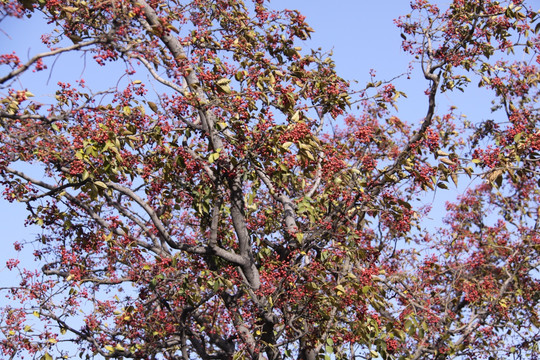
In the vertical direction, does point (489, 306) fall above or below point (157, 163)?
below

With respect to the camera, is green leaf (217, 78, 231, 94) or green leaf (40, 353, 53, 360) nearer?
green leaf (217, 78, 231, 94)

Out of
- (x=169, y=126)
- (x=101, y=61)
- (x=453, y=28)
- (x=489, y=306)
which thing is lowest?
(x=489, y=306)

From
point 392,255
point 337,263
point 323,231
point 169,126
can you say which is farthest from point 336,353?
point 169,126

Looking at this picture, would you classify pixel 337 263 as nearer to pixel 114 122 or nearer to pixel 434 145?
pixel 434 145

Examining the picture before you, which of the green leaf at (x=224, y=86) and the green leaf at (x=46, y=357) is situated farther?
the green leaf at (x=46, y=357)

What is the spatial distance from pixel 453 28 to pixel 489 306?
5474 mm

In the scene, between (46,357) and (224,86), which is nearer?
(224,86)

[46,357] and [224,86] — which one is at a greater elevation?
[224,86]

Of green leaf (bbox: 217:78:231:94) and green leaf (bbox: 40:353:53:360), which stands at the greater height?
green leaf (bbox: 217:78:231:94)

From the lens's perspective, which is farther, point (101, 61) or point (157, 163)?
point (157, 163)

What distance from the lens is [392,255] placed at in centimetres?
1255

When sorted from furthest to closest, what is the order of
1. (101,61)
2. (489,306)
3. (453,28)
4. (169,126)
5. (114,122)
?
1. (489,306)
2. (453,28)
3. (169,126)
4. (114,122)
5. (101,61)

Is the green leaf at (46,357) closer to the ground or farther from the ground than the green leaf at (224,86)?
closer to the ground

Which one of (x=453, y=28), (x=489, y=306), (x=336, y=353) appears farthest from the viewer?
(x=489, y=306)
